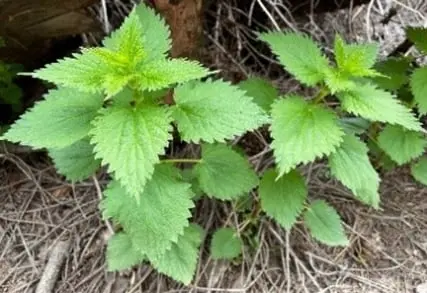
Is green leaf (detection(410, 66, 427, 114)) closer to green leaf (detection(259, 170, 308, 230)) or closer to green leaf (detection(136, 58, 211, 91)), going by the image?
green leaf (detection(259, 170, 308, 230))

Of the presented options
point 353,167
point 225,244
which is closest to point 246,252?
point 225,244

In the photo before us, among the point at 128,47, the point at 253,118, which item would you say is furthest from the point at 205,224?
the point at 128,47

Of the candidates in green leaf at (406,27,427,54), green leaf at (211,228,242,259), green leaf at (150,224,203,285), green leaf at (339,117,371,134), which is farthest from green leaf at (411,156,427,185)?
green leaf at (150,224,203,285)

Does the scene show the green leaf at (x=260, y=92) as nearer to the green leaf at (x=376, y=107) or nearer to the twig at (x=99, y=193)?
the green leaf at (x=376, y=107)

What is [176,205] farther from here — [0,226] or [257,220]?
[0,226]

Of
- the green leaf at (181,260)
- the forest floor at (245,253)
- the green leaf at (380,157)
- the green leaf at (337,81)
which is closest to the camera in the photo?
the green leaf at (337,81)

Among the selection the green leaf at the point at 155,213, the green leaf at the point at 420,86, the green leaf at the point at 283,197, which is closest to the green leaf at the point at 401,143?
the green leaf at the point at 420,86

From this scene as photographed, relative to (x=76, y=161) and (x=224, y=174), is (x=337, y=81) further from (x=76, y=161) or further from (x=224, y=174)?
(x=76, y=161)
